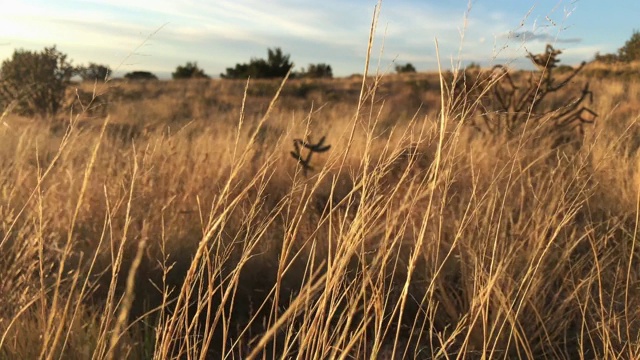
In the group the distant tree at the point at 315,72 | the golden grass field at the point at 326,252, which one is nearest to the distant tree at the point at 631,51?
the distant tree at the point at 315,72

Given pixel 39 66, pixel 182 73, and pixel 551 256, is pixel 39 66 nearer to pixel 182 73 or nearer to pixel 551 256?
pixel 551 256

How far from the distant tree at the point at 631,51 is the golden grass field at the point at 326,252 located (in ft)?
55.8

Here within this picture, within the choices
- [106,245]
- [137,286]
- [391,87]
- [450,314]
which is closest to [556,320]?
[450,314]

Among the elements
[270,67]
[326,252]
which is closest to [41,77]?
[326,252]

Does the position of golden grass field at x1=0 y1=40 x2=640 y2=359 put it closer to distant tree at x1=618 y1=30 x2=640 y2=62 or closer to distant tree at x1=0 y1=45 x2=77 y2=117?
distant tree at x1=0 y1=45 x2=77 y2=117

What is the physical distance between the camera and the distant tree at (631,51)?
18625mm

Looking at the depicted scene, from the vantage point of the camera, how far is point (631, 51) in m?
19.1

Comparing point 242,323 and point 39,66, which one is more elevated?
point 39,66

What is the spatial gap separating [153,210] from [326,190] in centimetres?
153

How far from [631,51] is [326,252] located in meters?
20.2

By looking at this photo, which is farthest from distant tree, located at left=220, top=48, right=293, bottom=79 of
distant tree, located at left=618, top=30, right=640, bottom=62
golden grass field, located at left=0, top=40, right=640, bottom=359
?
golden grass field, located at left=0, top=40, right=640, bottom=359

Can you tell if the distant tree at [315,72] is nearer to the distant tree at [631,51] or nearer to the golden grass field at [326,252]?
the distant tree at [631,51]

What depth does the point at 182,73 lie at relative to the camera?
25281 mm

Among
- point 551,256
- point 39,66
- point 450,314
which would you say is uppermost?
point 39,66
